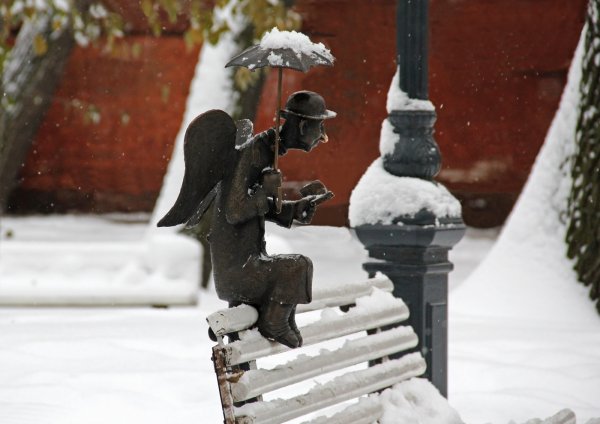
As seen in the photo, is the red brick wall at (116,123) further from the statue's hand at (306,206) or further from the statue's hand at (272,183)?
the statue's hand at (272,183)

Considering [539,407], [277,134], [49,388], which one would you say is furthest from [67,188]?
[277,134]

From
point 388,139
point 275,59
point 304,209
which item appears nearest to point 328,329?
point 304,209

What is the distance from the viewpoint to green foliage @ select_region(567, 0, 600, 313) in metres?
8.18

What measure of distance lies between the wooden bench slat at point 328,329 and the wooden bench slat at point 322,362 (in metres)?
0.05

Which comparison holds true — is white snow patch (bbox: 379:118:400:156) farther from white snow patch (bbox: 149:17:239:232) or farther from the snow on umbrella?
white snow patch (bbox: 149:17:239:232)

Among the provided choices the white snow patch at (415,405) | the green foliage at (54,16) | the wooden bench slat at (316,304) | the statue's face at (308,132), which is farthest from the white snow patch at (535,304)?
the green foliage at (54,16)

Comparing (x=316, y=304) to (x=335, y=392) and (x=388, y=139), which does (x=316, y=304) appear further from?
(x=388, y=139)

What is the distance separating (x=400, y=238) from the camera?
15.3 ft

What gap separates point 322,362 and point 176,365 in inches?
125

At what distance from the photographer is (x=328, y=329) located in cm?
350

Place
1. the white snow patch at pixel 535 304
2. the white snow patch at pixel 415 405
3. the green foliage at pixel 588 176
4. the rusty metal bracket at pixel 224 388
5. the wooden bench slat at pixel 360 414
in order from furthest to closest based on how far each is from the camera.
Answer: the green foliage at pixel 588 176 → the white snow patch at pixel 535 304 → the white snow patch at pixel 415 405 → the wooden bench slat at pixel 360 414 → the rusty metal bracket at pixel 224 388

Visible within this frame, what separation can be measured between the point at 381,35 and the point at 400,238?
1059 centimetres

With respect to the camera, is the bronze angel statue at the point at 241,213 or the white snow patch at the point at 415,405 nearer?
the bronze angel statue at the point at 241,213

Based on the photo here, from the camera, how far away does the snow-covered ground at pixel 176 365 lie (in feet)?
17.3
